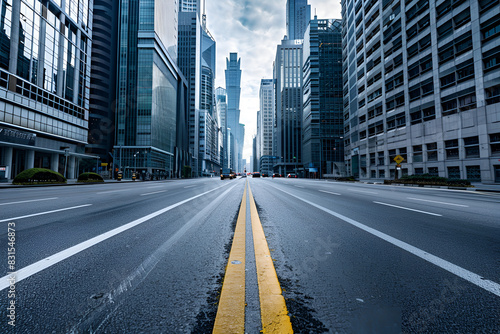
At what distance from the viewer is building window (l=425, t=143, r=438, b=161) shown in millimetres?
34125

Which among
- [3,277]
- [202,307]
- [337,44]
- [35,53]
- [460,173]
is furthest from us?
[337,44]

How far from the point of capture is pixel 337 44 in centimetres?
9181

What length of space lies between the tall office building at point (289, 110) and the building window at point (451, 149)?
350 feet

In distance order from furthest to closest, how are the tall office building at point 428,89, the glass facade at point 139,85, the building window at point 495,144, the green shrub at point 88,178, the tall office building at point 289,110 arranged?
the tall office building at point 289,110
the glass facade at point 139,85
the tall office building at point 428,89
the green shrub at point 88,178
the building window at point 495,144

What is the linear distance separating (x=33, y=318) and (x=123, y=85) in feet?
282

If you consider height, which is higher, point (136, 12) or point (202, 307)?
point (136, 12)

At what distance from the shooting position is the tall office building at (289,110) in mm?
145000

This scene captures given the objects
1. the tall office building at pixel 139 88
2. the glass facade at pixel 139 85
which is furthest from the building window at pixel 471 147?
the glass facade at pixel 139 85

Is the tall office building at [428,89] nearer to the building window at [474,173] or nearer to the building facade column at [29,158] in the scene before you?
the building window at [474,173]

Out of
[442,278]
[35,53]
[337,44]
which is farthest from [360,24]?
[442,278]

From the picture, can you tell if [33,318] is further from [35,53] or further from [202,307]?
[35,53]

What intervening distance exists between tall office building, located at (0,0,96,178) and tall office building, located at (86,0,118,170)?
19.4m

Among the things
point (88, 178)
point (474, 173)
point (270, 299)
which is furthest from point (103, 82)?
point (474, 173)

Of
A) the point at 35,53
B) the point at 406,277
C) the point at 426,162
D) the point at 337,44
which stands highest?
the point at 337,44
